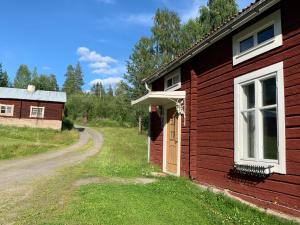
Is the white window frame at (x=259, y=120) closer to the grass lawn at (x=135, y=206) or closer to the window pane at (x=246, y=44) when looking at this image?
the window pane at (x=246, y=44)

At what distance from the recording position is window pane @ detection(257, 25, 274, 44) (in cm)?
714

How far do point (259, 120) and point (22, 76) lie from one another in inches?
3570

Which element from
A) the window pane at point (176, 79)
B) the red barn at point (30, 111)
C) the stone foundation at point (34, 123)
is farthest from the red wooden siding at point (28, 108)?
the window pane at point (176, 79)

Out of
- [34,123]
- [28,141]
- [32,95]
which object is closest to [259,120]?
[28,141]

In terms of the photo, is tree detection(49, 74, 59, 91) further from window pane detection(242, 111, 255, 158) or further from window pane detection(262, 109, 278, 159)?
window pane detection(262, 109, 278, 159)

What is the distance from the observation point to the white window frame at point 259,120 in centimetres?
647

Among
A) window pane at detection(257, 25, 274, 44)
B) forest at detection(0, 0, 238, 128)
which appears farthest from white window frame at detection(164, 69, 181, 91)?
Answer: forest at detection(0, 0, 238, 128)

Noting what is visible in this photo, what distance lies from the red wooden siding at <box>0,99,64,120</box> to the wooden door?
2929 centimetres

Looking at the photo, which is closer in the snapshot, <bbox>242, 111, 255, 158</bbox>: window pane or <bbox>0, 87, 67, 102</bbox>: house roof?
<bbox>242, 111, 255, 158</bbox>: window pane

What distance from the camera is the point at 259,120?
23.6 feet

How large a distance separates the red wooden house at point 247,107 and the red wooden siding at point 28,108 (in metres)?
30.7

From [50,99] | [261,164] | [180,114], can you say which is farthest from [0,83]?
[261,164]

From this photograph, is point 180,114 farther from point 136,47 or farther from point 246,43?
point 136,47

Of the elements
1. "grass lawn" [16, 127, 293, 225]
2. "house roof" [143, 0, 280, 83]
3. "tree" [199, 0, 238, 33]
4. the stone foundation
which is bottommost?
"grass lawn" [16, 127, 293, 225]
